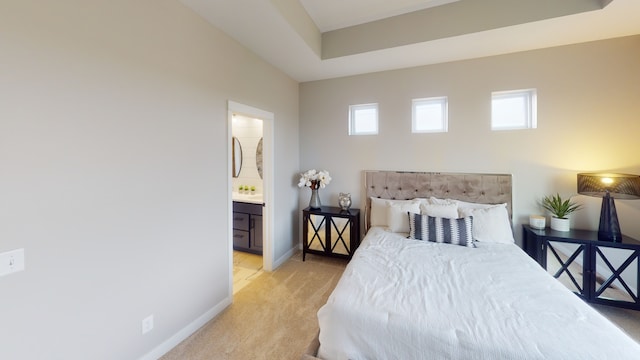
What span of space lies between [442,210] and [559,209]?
3.96 ft

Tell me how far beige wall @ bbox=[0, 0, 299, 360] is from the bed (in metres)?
1.27

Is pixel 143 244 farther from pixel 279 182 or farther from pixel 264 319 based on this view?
pixel 279 182

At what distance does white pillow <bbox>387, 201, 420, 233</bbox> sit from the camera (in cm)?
283

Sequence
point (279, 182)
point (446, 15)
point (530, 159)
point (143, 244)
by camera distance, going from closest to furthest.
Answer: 1. point (143, 244)
2. point (446, 15)
3. point (530, 159)
4. point (279, 182)

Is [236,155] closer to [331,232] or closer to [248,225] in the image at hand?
[248,225]

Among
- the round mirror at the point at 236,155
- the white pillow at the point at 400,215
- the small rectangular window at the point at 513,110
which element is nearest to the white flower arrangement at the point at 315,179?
the white pillow at the point at 400,215

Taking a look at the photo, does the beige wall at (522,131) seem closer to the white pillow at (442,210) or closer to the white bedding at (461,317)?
the white pillow at (442,210)

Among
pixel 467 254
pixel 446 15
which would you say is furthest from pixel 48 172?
pixel 446 15

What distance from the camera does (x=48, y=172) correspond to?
1251mm

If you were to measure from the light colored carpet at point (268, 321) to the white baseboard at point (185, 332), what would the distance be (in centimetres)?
4

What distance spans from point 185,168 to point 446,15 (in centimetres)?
289

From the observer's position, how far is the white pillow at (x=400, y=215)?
2826 mm

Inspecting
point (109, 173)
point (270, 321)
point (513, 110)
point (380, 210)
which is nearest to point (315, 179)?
point (380, 210)

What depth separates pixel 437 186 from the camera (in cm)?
312
